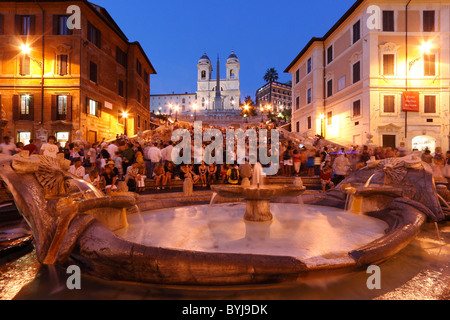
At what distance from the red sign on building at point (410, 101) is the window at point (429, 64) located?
94.1 inches

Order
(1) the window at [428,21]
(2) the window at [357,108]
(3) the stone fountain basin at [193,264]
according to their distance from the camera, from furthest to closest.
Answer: (2) the window at [357,108] → (1) the window at [428,21] → (3) the stone fountain basin at [193,264]

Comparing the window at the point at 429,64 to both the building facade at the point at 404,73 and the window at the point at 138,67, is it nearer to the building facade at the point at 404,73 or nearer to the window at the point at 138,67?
the building facade at the point at 404,73

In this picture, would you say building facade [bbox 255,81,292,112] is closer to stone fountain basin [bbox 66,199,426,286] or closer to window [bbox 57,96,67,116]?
window [bbox 57,96,67,116]

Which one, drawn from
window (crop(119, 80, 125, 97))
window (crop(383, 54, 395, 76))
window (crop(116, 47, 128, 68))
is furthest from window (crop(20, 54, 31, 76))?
window (crop(383, 54, 395, 76))

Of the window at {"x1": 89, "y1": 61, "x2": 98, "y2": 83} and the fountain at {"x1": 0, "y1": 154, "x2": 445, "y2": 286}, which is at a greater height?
the window at {"x1": 89, "y1": 61, "x2": 98, "y2": 83}

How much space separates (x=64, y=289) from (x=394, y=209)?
5.77 metres

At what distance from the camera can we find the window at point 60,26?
22.4m

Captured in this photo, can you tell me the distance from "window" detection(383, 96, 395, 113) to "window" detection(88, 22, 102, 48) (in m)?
27.2

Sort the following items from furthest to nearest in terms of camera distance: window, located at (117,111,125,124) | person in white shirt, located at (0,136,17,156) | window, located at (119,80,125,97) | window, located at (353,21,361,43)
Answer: window, located at (119,80,125,97) → window, located at (117,111,125,124) → window, located at (353,21,361,43) → person in white shirt, located at (0,136,17,156)

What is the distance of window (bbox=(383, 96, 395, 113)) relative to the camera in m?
21.6

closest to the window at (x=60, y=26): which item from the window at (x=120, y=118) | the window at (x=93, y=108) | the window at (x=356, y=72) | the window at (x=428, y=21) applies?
the window at (x=93, y=108)

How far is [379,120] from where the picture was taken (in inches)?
845

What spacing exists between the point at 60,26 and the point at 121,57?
7623mm

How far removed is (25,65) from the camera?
2214 centimetres
